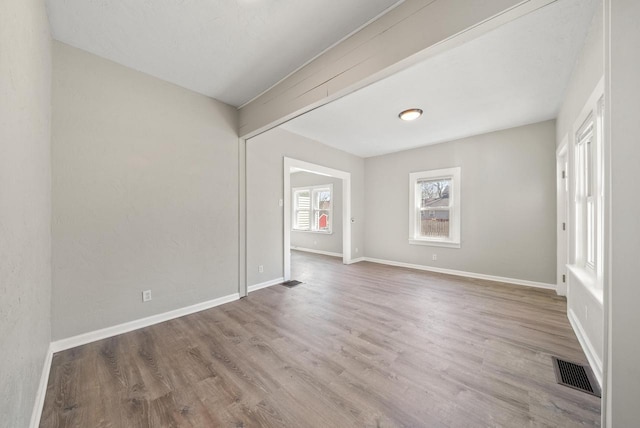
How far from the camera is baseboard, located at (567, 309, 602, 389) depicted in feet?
5.94

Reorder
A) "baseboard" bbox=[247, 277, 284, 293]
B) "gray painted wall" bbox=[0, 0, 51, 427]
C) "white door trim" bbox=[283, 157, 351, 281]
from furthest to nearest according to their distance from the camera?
1. "white door trim" bbox=[283, 157, 351, 281]
2. "baseboard" bbox=[247, 277, 284, 293]
3. "gray painted wall" bbox=[0, 0, 51, 427]

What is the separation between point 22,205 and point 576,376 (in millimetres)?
3789

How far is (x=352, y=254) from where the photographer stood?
6.03m

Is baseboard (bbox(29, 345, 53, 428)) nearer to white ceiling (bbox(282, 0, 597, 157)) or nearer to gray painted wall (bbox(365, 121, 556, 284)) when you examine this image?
white ceiling (bbox(282, 0, 597, 157))

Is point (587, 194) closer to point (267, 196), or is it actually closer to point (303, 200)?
point (267, 196)

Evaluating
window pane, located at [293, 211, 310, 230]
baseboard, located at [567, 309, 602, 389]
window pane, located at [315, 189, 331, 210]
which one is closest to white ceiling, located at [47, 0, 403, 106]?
baseboard, located at [567, 309, 602, 389]

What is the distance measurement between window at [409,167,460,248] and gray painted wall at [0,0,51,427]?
5548 millimetres

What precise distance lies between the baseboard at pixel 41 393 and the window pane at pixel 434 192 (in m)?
5.80

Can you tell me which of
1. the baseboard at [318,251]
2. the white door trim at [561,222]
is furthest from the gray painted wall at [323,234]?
the white door trim at [561,222]

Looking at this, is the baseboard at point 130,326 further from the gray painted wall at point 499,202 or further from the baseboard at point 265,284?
the gray painted wall at point 499,202

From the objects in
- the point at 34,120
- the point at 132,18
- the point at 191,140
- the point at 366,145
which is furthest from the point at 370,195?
the point at 34,120

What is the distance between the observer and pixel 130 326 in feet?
8.32

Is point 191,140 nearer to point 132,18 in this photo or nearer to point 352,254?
point 132,18

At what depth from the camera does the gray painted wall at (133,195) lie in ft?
7.22
